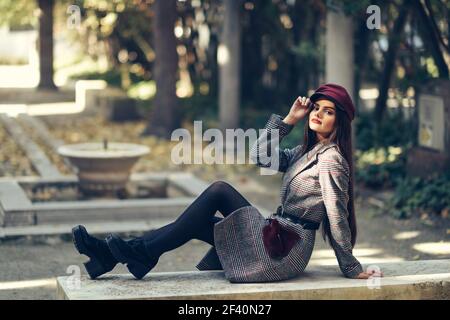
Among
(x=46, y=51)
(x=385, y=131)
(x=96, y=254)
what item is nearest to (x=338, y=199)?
(x=96, y=254)

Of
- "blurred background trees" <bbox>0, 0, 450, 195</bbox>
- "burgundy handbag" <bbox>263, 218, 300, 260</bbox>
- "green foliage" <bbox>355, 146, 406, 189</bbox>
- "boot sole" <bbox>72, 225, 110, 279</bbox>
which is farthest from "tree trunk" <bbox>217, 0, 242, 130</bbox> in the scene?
"boot sole" <bbox>72, 225, 110, 279</bbox>

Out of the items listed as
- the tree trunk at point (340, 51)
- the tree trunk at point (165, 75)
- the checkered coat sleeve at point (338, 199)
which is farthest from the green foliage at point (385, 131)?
the checkered coat sleeve at point (338, 199)

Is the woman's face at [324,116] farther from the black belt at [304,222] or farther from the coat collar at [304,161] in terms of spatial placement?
the black belt at [304,222]

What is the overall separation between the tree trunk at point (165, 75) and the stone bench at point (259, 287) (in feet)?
37.8

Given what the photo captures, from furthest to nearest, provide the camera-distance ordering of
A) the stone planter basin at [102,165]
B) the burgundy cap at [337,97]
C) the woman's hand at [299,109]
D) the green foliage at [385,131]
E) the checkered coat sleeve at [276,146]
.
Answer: the green foliage at [385,131] → the stone planter basin at [102,165] → the checkered coat sleeve at [276,146] → the woman's hand at [299,109] → the burgundy cap at [337,97]

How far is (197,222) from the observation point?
6219 mm

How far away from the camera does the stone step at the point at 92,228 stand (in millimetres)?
9766

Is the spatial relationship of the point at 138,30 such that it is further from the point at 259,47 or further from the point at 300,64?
the point at 300,64

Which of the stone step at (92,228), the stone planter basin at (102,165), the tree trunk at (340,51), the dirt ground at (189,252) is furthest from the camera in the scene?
the tree trunk at (340,51)

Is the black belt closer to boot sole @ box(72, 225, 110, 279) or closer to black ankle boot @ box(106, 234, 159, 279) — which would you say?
black ankle boot @ box(106, 234, 159, 279)

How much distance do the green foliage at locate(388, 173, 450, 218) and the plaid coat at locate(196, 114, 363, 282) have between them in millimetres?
4877

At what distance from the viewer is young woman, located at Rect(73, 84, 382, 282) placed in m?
6.05

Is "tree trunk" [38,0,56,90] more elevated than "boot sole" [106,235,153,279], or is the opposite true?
"tree trunk" [38,0,56,90]

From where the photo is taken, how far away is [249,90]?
20641 mm
